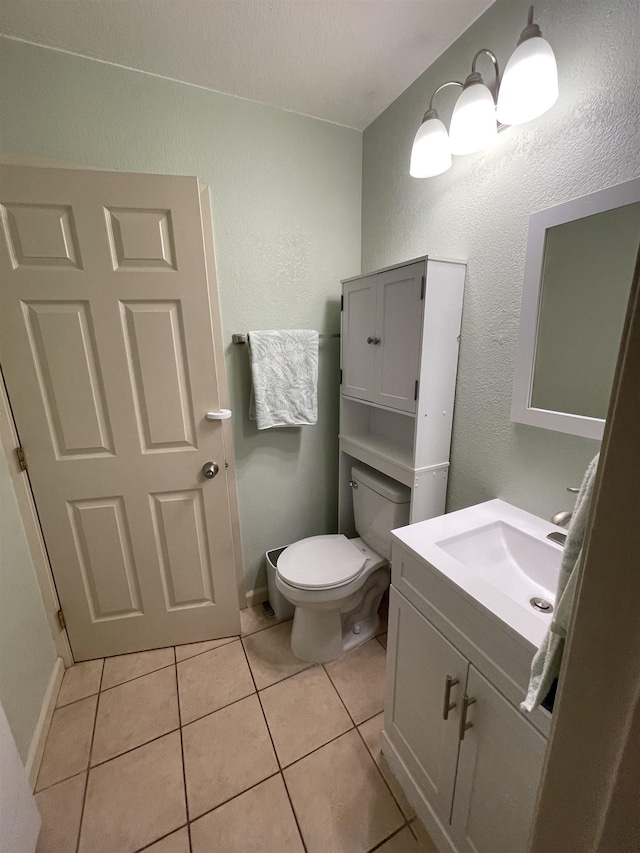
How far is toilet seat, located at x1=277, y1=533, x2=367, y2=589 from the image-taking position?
56.4 inches

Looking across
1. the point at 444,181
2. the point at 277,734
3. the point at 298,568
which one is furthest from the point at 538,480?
the point at 277,734

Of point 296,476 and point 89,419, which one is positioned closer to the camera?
point 89,419

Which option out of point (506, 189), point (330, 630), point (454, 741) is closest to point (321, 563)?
point (330, 630)

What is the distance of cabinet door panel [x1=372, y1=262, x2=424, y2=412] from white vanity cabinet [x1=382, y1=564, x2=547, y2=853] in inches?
23.6

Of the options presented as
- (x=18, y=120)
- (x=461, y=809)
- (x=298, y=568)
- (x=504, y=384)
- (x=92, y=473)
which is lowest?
(x=461, y=809)

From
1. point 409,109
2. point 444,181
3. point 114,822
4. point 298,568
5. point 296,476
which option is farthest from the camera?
point 296,476

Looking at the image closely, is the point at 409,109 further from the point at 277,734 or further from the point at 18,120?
the point at 277,734

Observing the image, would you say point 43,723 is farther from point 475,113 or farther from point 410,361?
point 475,113

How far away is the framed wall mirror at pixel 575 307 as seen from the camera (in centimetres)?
86

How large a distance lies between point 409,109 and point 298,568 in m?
1.91

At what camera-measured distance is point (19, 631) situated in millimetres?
1208

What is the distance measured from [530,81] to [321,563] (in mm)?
1682

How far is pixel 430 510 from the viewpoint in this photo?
55.5 inches

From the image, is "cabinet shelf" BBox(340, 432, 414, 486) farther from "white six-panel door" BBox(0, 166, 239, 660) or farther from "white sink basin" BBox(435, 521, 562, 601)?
"white six-panel door" BBox(0, 166, 239, 660)
